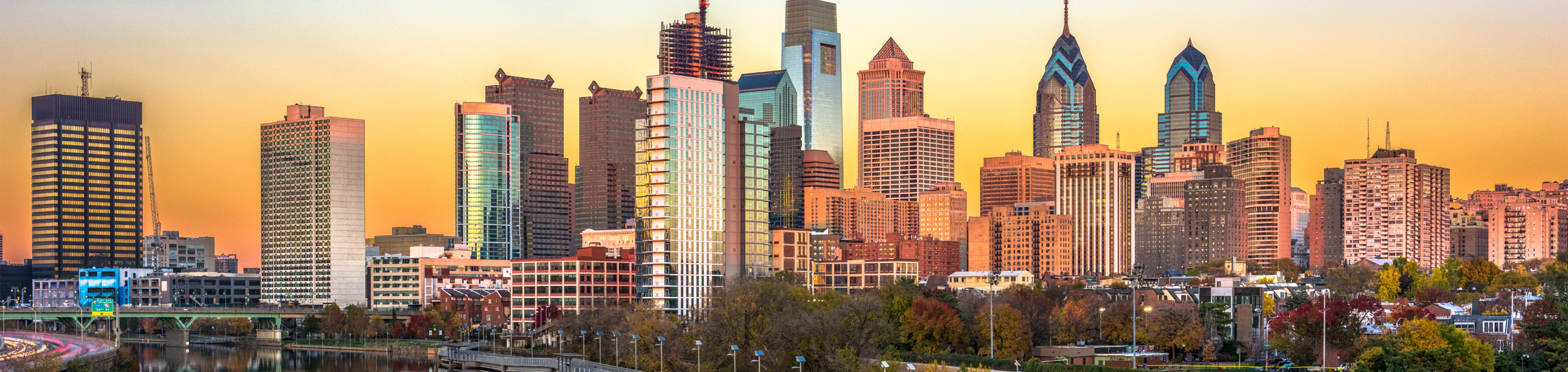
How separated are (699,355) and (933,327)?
27384mm

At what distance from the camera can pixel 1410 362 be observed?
10094 centimetres

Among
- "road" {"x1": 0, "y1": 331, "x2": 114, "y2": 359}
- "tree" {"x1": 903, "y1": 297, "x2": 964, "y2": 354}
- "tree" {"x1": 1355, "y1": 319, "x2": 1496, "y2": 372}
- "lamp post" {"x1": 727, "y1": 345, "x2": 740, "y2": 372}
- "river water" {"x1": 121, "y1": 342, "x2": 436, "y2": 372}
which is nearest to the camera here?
"tree" {"x1": 1355, "y1": 319, "x2": 1496, "y2": 372}

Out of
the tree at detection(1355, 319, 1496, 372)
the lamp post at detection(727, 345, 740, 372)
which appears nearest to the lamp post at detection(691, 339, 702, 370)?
the lamp post at detection(727, 345, 740, 372)

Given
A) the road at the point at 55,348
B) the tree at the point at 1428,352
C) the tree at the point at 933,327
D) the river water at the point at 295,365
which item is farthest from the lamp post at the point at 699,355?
the road at the point at 55,348

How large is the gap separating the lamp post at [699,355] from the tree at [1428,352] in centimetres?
4603

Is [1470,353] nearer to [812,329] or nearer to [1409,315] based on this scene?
[1409,315]

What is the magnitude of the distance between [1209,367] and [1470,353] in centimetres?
2101

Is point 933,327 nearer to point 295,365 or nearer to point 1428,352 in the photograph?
point 1428,352

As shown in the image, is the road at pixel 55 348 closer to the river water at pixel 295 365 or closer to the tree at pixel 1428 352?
the river water at pixel 295 365

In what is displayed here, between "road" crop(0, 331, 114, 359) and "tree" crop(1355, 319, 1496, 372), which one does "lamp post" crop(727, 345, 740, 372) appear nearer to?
"tree" crop(1355, 319, 1496, 372)

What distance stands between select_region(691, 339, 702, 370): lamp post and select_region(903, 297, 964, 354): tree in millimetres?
22613

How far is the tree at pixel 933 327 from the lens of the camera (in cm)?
14200

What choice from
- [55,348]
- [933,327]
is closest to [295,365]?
[55,348]

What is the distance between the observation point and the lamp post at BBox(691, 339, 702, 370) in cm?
12112
